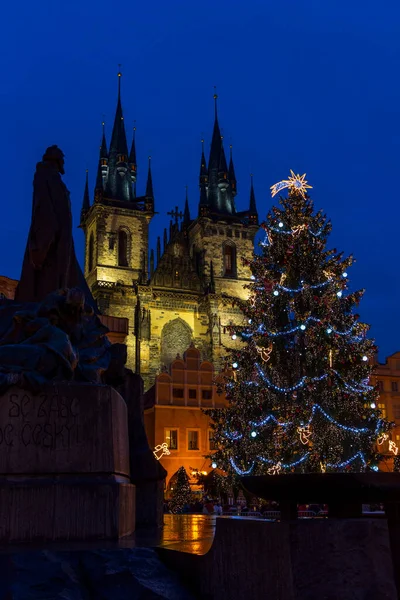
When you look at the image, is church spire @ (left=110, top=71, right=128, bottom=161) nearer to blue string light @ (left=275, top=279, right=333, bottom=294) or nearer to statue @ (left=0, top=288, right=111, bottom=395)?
blue string light @ (left=275, top=279, right=333, bottom=294)

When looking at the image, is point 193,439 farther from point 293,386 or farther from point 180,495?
point 293,386

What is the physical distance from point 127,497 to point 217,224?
53.4 m

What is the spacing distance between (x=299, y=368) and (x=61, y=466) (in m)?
13.1

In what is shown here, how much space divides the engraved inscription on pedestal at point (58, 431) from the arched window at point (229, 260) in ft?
169

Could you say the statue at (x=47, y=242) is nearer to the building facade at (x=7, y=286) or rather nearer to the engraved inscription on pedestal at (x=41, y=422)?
the engraved inscription on pedestal at (x=41, y=422)

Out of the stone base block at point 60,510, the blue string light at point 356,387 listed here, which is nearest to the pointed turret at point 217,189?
the blue string light at point 356,387

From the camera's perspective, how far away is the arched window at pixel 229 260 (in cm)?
5697

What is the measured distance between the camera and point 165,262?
56.1 metres

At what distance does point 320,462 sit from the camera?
1623 cm

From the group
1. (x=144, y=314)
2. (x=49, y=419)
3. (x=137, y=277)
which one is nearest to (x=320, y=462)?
(x=49, y=419)

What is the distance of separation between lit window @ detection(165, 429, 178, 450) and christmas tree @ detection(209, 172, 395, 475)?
13.2 m

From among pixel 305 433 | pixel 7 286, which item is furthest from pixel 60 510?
pixel 7 286

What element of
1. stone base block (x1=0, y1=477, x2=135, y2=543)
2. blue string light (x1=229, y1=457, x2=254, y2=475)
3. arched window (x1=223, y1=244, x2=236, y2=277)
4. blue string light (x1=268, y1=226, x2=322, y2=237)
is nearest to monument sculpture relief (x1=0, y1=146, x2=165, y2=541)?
stone base block (x1=0, y1=477, x2=135, y2=543)

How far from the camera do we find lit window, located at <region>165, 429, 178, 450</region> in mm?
32281
